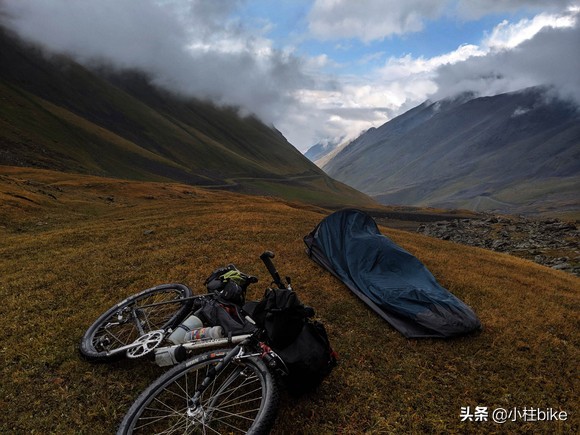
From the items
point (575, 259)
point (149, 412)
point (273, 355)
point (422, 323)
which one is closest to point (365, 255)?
point (422, 323)

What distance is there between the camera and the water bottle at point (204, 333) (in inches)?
303

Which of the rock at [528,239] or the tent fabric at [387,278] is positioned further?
the rock at [528,239]

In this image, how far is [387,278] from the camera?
1287 cm

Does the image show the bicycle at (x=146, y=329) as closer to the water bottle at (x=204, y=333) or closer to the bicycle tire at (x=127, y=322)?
the bicycle tire at (x=127, y=322)

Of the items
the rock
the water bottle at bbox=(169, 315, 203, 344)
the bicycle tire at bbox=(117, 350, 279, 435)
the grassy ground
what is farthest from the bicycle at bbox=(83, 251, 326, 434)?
the rock

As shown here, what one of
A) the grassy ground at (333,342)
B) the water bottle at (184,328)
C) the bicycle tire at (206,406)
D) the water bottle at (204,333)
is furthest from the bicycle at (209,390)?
the grassy ground at (333,342)

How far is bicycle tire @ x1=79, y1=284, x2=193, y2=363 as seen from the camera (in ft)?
27.2

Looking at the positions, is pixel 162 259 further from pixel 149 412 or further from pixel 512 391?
pixel 512 391

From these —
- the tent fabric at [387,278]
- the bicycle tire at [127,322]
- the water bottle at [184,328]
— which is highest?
the tent fabric at [387,278]

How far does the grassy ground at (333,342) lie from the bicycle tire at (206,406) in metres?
0.91

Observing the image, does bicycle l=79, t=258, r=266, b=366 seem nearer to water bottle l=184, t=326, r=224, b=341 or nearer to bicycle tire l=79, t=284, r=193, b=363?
bicycle tire l=79, t=284, r=193, b=363

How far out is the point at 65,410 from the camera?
22.7 feet

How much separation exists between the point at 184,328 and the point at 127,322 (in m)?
2.30

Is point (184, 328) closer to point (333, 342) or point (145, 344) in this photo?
point (145, 344)
